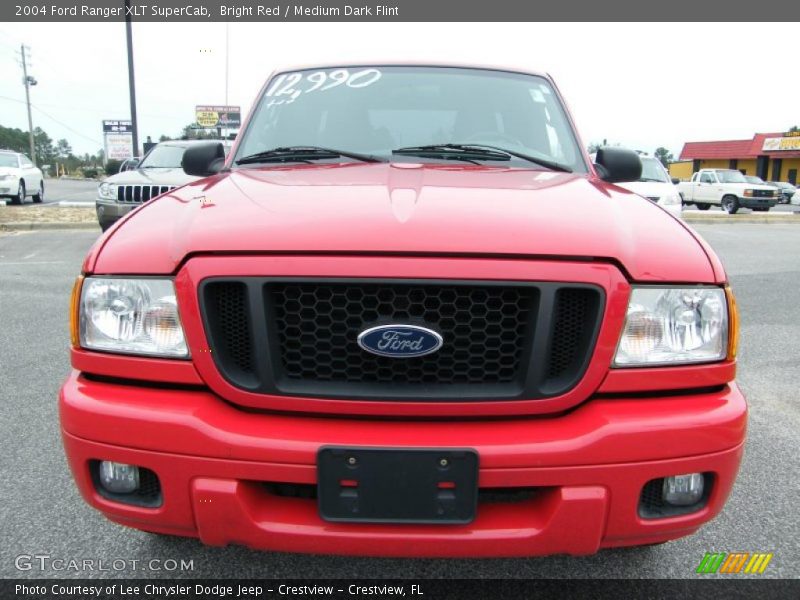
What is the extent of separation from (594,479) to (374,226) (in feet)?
2.71

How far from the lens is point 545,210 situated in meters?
1.76

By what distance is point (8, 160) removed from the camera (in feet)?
56.5

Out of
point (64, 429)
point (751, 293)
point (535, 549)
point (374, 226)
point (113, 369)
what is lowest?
point (751, 293)

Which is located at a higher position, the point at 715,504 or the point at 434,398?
the point at 434,398

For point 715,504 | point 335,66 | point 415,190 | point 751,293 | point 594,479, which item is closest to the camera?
point 594,479

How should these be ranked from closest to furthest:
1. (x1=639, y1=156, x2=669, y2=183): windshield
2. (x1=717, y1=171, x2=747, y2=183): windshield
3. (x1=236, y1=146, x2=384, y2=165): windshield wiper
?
(x1=236, y1=146, x2=384, y2=165): windshield wiper < (x1=639, y1=156, x2=669, y2=183): windshield < (x1=717, y1=171, x2=747, y2=183): windshield

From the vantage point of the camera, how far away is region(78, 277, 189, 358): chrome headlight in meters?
1.64

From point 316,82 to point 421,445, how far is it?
211cm

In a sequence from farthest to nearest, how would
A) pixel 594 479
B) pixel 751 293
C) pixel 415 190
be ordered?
pixel 751 293, pixel 415 190, pixel 594 479

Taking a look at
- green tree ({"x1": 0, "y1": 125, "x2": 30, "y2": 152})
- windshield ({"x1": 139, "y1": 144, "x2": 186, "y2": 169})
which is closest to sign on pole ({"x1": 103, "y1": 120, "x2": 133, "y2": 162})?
windshield ({"x1": 139, "y1": 144, "x2": 186, "y2": 169})

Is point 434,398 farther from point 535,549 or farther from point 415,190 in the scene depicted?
point 415,190

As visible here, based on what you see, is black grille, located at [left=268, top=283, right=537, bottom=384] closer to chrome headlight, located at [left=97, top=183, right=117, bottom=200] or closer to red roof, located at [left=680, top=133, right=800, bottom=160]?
chrome headlight, located at [left=97, top=183, right=117, bottom=200]

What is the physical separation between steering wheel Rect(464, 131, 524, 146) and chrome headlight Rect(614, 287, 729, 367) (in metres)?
1.30

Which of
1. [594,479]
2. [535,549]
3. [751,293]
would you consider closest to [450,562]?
[535,549]
